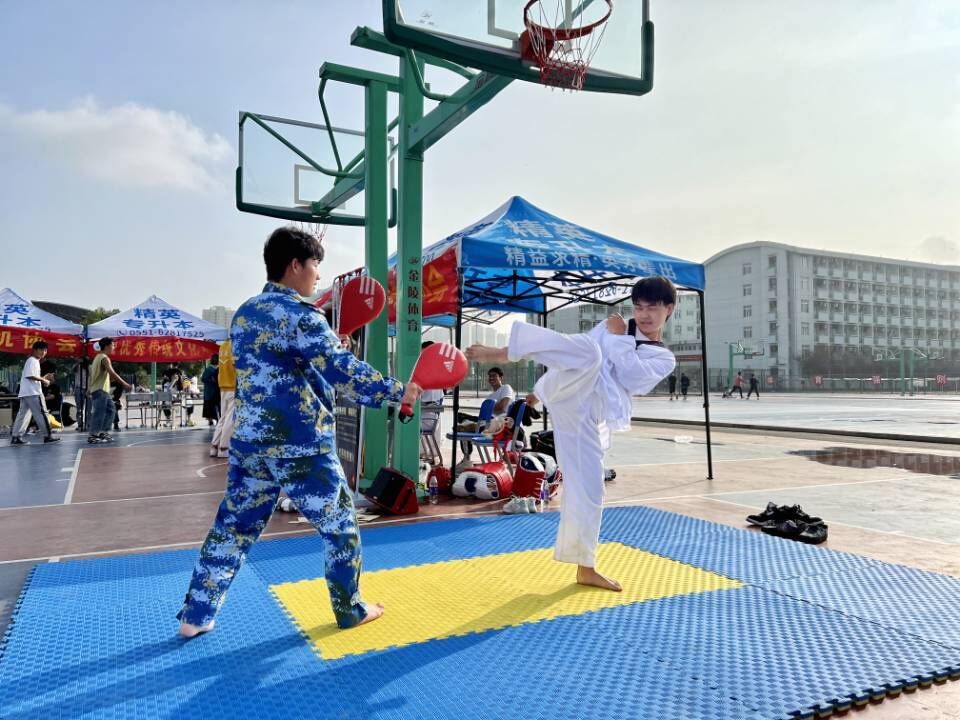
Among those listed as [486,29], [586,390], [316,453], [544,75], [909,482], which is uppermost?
[486,29]

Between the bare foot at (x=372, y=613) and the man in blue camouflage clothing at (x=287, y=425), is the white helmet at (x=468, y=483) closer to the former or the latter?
the bare foot at (x=372, y=613)

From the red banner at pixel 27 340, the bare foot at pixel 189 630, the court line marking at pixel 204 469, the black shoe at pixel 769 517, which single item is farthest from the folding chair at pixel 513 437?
the red banner at pixel 27 340

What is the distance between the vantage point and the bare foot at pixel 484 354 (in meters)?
3.30

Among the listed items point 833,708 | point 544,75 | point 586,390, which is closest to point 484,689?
point 833,708

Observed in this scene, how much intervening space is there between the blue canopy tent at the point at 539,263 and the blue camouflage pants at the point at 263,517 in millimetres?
3251

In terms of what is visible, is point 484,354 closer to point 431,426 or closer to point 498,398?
point 498,398

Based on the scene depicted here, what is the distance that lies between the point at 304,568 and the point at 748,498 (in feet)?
15.1

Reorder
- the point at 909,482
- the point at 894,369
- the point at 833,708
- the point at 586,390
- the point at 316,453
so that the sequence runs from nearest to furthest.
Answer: the point at 833,708 → the point at 316,453 → the point at 586,390 → the point at 909,482 → the point at 894,369

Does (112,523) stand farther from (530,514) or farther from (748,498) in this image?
(748,498)

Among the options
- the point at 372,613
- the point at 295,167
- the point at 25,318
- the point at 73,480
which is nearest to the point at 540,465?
the point at 372,613

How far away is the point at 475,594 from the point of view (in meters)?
3.52

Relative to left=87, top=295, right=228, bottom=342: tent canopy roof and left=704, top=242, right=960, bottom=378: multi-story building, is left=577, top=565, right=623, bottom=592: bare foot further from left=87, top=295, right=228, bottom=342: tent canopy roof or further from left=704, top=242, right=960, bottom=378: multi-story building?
left=704, top=242, right=960, bottom=378: multi-story building

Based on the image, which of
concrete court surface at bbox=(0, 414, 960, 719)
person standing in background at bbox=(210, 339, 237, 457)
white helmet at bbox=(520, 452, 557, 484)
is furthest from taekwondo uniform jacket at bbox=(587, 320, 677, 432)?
person standing in background at bbox=(210, 339, 237, 457)

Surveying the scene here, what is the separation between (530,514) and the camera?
18.8 feet
